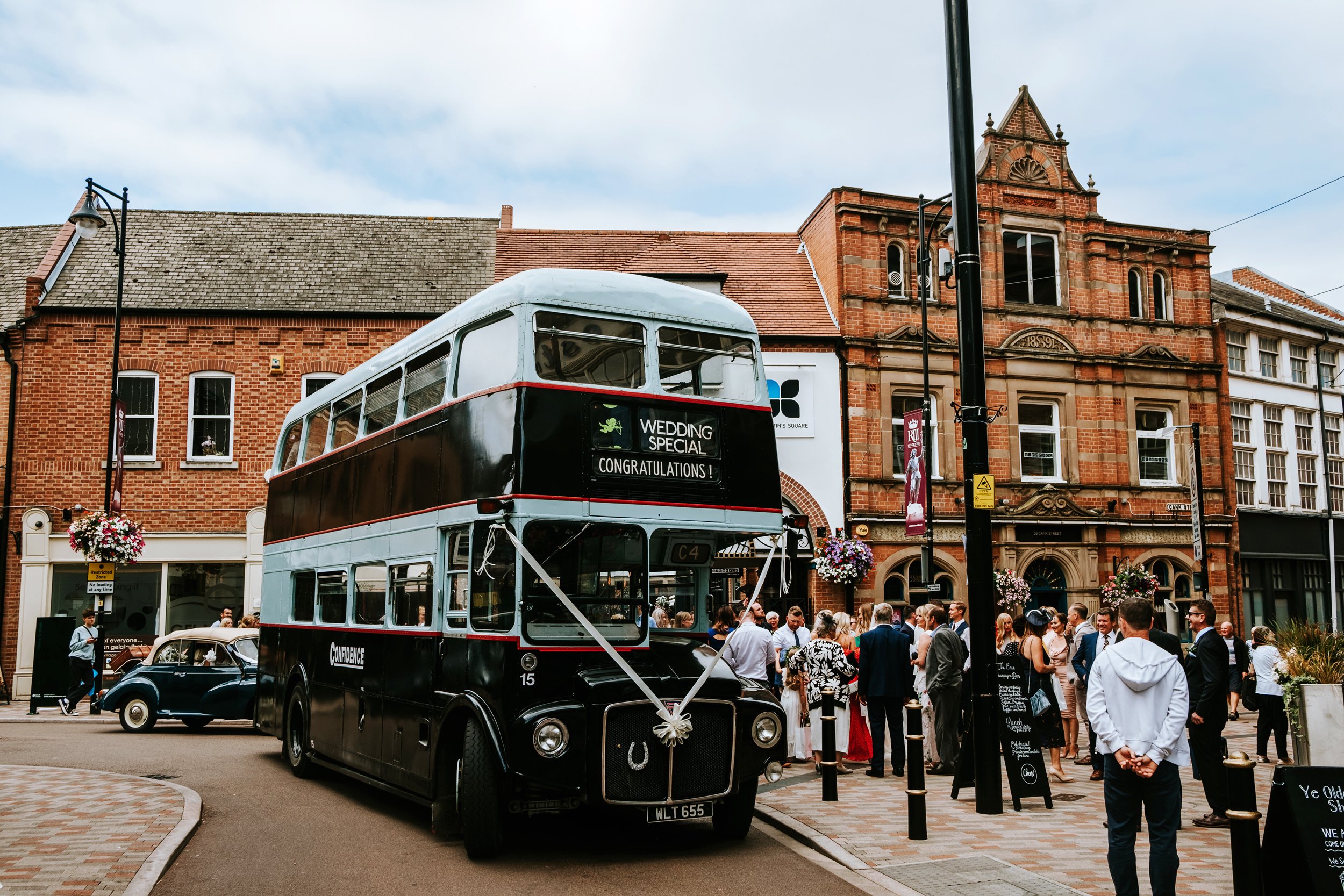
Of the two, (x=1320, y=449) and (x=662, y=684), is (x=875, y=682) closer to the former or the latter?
(x=662, y=684)

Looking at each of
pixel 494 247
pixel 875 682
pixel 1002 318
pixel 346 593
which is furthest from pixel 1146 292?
pixel 346 593

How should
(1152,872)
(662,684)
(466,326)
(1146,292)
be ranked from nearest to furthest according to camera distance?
(1152,872) → (662,684) → (466,326) → (1146,292)

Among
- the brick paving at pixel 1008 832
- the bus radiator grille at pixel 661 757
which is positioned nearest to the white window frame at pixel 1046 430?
the brick paving at pixel 1008 832

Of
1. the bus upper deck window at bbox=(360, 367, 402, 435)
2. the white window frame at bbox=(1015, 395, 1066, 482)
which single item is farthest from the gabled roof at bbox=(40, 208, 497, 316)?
the bus upper deck window at bbox=(360, 367, 402, 435)

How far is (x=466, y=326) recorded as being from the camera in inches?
364

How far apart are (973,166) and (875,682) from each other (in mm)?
5689

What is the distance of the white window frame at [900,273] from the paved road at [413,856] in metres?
19.1

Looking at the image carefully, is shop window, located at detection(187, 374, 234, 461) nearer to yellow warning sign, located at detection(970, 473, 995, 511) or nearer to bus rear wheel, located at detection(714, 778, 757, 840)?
bus rear wheel, located at detection(714, 778, 757, 840)

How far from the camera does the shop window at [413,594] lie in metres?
9.23

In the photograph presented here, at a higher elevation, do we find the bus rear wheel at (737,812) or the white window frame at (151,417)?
the white window frame at (151,417)

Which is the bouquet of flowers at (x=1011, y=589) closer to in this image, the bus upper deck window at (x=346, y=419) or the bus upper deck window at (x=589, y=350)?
the bus upper deck window at (x=346, y=419)

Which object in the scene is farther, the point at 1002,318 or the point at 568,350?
the point at 1002,318

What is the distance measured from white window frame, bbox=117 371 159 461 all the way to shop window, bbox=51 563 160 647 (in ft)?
7.90

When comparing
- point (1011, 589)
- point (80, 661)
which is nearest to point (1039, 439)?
point (1011, 589)
